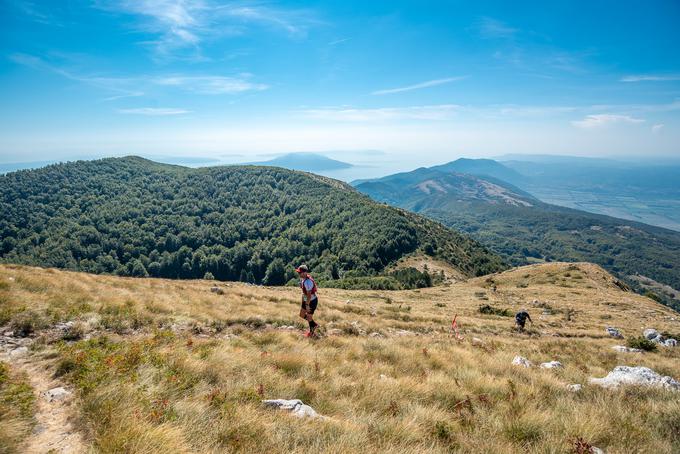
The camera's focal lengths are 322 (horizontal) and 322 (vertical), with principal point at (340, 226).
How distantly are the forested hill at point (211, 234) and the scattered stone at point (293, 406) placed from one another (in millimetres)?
109308

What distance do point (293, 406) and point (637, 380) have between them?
8.52 meters

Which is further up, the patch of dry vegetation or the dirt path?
the patch of dry vegetation

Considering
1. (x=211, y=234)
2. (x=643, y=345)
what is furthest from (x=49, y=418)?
(x=211, y=234)

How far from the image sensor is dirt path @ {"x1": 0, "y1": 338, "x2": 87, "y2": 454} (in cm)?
378

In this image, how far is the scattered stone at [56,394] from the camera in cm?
493

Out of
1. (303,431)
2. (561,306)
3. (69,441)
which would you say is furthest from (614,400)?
(561,306)

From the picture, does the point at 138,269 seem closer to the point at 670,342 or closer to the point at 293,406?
the point at 293,406

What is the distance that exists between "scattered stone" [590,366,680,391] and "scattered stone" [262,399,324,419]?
714 centimetres

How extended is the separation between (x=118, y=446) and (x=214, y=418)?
4.42 ft

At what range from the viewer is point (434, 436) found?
4855 millimetres

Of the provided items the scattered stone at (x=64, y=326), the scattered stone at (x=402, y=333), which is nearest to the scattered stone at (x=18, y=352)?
the scattered stone at (x=64, y=326)

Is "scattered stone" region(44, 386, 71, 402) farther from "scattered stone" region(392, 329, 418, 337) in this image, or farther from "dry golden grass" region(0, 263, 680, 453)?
"scattered stone" region(392, 329, 418, 337)

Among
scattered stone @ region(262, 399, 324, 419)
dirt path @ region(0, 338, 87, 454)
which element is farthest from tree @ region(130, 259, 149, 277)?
scattered stone @ region(262, 399, 324, 419)

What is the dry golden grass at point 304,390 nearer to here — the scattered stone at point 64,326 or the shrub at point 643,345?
the scattered stone at point 64,326
